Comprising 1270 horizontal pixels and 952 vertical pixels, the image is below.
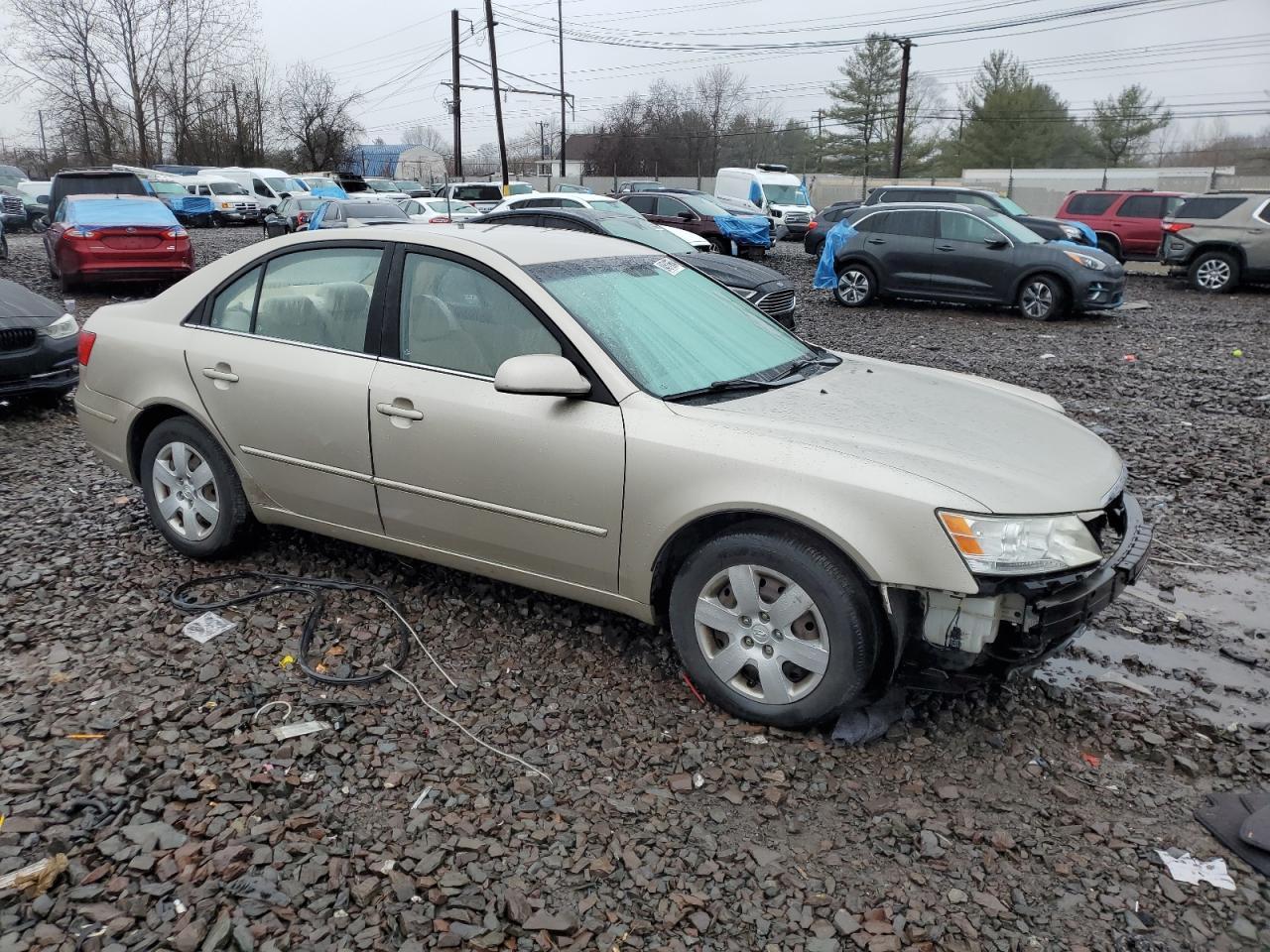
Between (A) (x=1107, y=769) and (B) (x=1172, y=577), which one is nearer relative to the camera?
(A) (x=1107, y=769)

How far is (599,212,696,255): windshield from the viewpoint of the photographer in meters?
12.6

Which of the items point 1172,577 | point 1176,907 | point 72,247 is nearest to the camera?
point 1176,907

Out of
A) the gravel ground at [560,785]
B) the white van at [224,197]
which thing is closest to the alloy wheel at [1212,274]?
the gravel ground at [560,785]

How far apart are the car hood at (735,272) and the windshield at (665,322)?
642 centimetres

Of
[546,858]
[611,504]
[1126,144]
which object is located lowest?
[546,858]

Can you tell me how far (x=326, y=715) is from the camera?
3416 millimetres

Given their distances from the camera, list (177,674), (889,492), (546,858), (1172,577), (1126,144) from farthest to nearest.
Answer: (1126,144) < (1172,577) < (177,674) < (889,492) < (546,858)

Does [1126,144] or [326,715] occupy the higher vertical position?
[1126,144]

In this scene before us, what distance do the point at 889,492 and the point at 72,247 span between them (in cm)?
1472

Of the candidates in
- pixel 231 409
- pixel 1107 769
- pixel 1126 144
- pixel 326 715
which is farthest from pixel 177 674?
pixel 1126 144

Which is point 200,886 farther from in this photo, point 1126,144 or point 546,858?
point 1126,144

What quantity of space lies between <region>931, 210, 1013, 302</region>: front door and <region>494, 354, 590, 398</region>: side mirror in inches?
482

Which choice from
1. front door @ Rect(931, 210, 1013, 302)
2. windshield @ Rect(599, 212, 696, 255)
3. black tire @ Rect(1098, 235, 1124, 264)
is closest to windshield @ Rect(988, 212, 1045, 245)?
front door @ Rect(931, 210, 1013, 302)

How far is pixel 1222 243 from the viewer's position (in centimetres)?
1692
